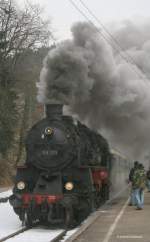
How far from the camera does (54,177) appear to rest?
14.7 meters

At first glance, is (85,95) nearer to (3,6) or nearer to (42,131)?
(42,131)

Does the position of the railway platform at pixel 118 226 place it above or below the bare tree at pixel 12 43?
below

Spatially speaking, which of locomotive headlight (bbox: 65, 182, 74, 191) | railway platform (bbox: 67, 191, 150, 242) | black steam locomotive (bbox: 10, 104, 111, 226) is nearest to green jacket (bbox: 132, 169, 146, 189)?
railway platform (bbox: 67, 191, 150, 242)

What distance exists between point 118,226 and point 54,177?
6.56 ft

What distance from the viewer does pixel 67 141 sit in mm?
14695

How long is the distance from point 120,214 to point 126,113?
5.23 m

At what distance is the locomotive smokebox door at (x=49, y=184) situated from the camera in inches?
567

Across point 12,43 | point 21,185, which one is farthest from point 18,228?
point 12,43

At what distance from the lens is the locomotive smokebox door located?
47.3 feet

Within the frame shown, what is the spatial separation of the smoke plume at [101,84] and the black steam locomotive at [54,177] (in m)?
1.82

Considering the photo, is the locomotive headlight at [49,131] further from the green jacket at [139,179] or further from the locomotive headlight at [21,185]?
the green jacket at [139,179]

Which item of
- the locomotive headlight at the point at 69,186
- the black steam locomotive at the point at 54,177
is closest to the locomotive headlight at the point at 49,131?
the black steam locomotive at the point at 54,177

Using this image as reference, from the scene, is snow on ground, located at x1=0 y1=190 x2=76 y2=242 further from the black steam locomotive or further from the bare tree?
the bare tree

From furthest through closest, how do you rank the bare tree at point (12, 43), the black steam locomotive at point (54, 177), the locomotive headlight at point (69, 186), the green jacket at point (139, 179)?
the bare tree at point (12, 43) → the green jacket at point (139, 179) → the locomotive headlight at point (69, 186) → the black steam locomotive at point (54, 177)
